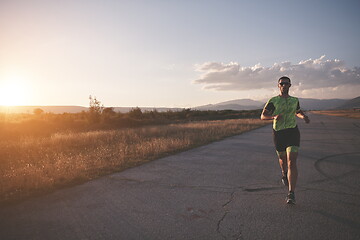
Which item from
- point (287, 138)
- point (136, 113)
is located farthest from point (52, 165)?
point (136, 113)

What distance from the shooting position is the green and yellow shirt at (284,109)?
4105mm

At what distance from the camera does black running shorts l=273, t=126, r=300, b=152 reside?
3.99m

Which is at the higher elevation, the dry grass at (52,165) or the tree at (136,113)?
the tree at (136,113)

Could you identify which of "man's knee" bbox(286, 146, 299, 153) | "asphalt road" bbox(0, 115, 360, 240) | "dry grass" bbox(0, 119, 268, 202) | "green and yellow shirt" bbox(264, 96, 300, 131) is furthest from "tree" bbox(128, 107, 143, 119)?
"man's knee" bbox(286, 146, 299, 153)

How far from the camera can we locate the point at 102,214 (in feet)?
12.1

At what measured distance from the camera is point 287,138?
4.05m

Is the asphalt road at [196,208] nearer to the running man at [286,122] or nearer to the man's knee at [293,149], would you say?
the running man at [286,122]

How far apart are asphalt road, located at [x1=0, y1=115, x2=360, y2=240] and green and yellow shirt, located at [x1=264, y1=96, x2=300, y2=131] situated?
4.50ft

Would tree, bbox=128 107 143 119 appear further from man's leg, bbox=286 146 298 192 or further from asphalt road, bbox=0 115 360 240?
man's leg, bbox=286 146 298 192

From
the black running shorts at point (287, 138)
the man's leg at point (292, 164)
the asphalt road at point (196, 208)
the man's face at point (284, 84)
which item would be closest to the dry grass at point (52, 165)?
the asphalt road at point (196, 208)

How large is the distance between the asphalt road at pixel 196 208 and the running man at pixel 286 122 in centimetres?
65

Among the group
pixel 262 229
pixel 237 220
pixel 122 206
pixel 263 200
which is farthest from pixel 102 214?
pixel 263 200

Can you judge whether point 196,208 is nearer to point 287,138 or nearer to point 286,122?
point 287,138

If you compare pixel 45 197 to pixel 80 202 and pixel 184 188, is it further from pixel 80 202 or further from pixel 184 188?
pixel 184 188
